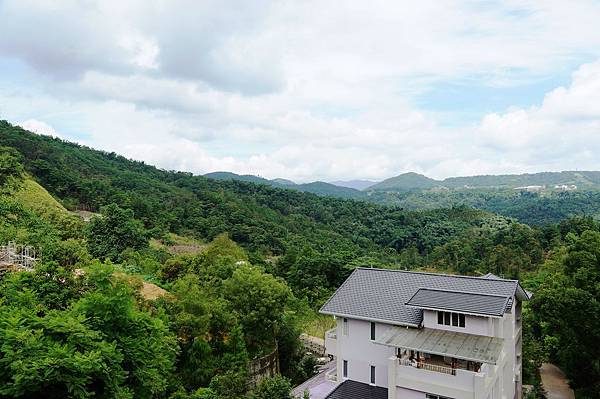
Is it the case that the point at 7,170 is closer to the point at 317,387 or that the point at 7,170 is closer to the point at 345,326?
the point at 317,387

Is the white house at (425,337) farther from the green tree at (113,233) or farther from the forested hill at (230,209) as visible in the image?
the forested hill at (230,209)

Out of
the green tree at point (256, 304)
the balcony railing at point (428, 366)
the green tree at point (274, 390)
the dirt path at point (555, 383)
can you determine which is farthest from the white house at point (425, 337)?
the dirt path at point (555, 383)

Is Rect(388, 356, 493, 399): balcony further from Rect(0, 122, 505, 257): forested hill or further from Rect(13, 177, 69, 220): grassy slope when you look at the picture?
Rect(13, 177, 69, 220): grassy slope

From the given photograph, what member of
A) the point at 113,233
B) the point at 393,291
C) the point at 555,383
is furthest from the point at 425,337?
the point at 113,233

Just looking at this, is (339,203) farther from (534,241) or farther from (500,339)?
(500,339)

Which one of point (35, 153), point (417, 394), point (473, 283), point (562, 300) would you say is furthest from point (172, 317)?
point (35, 153)
